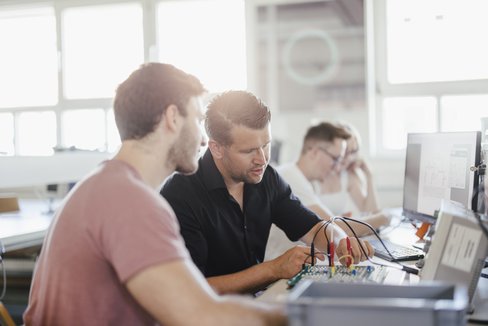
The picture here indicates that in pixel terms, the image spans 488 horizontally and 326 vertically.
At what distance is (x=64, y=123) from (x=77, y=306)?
164 inches

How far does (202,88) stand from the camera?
4.58 ft

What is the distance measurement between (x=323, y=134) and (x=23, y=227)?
168cm

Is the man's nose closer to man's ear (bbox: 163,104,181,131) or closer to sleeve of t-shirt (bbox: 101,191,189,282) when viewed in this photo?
man's ear (bbox: 163,104,181,131)

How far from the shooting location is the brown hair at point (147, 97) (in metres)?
1.32

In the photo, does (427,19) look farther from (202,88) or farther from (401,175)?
(202,88)

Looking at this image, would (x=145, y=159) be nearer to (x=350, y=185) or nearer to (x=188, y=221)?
(x=188, y=221)

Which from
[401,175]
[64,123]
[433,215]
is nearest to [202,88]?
[433,215]

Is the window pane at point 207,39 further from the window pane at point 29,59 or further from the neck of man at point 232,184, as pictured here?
the neck of man at point 232,184

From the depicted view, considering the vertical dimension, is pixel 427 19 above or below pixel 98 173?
above

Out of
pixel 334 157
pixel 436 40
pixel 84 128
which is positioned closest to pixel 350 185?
pixel 334 157

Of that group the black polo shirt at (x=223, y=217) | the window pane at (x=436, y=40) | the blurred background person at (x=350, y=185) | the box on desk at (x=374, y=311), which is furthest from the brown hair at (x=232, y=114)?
the window pane at (x=436, y=40)

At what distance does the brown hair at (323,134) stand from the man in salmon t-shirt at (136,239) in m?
1.97

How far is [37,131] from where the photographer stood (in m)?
5.20

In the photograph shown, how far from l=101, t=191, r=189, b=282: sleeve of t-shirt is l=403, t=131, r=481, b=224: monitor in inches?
49.1
